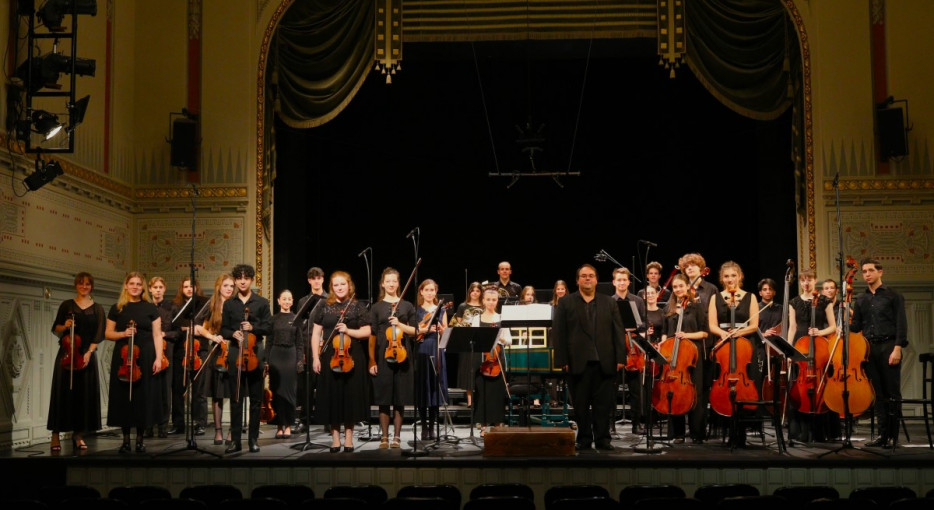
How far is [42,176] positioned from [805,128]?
348 inches

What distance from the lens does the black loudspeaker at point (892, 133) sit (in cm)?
1110

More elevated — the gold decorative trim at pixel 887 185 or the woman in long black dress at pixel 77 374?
the gold decorative trim at pixel 887 185

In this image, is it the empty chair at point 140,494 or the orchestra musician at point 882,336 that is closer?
the empty chair at point 140,494

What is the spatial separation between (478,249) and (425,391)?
6.21 meters

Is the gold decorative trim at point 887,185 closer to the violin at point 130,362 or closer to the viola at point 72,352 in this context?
the violin at point 130,362

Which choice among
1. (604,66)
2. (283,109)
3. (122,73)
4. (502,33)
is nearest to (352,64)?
(283,109)

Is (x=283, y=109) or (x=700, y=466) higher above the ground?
(x=283, y=109)

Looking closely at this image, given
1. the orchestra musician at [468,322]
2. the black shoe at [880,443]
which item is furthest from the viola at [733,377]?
the orchestra musician at [468,322]

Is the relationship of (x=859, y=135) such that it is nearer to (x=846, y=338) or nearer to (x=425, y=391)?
(x=846, y=338)

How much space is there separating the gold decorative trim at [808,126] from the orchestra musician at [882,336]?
3.32m

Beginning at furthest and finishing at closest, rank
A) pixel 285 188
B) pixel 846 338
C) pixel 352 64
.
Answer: pixel 285 188
pixel 352 64
pixel 846 338

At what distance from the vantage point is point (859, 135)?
37.9 feet

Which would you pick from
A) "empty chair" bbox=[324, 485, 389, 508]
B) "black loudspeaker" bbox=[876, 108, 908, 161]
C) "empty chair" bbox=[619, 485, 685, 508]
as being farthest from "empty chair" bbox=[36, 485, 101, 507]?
"black loudspeaker" bbox=[876, 108, 908, 161]

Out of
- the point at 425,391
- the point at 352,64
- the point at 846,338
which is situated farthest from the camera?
the point at 352,64
